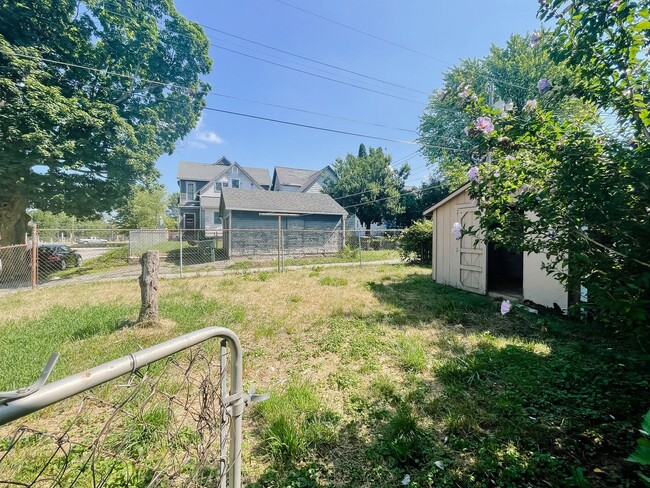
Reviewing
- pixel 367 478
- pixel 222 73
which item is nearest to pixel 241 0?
pixel 222 73

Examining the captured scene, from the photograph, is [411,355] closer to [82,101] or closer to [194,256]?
[82,101]

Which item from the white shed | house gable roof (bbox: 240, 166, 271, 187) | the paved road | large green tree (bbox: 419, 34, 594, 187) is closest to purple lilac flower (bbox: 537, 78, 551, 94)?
the white shed

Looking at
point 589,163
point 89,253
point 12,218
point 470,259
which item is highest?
point 12,218

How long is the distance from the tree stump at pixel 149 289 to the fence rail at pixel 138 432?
166cm

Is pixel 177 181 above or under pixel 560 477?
above

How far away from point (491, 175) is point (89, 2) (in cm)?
1704

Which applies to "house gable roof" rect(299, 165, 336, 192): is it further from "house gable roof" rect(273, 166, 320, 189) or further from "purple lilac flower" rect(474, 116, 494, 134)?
"purple lilac flower" rect(474, 116, 494, 134)

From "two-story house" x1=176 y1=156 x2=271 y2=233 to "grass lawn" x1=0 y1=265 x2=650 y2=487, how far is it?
18.3 meters

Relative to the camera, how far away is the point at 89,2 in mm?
11359

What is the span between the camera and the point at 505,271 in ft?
31.1

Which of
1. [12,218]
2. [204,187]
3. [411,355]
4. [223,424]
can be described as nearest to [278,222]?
[12,218]

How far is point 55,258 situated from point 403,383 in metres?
15.2

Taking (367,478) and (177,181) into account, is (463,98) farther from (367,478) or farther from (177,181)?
(177,181)

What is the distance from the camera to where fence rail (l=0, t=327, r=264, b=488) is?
0.84m
